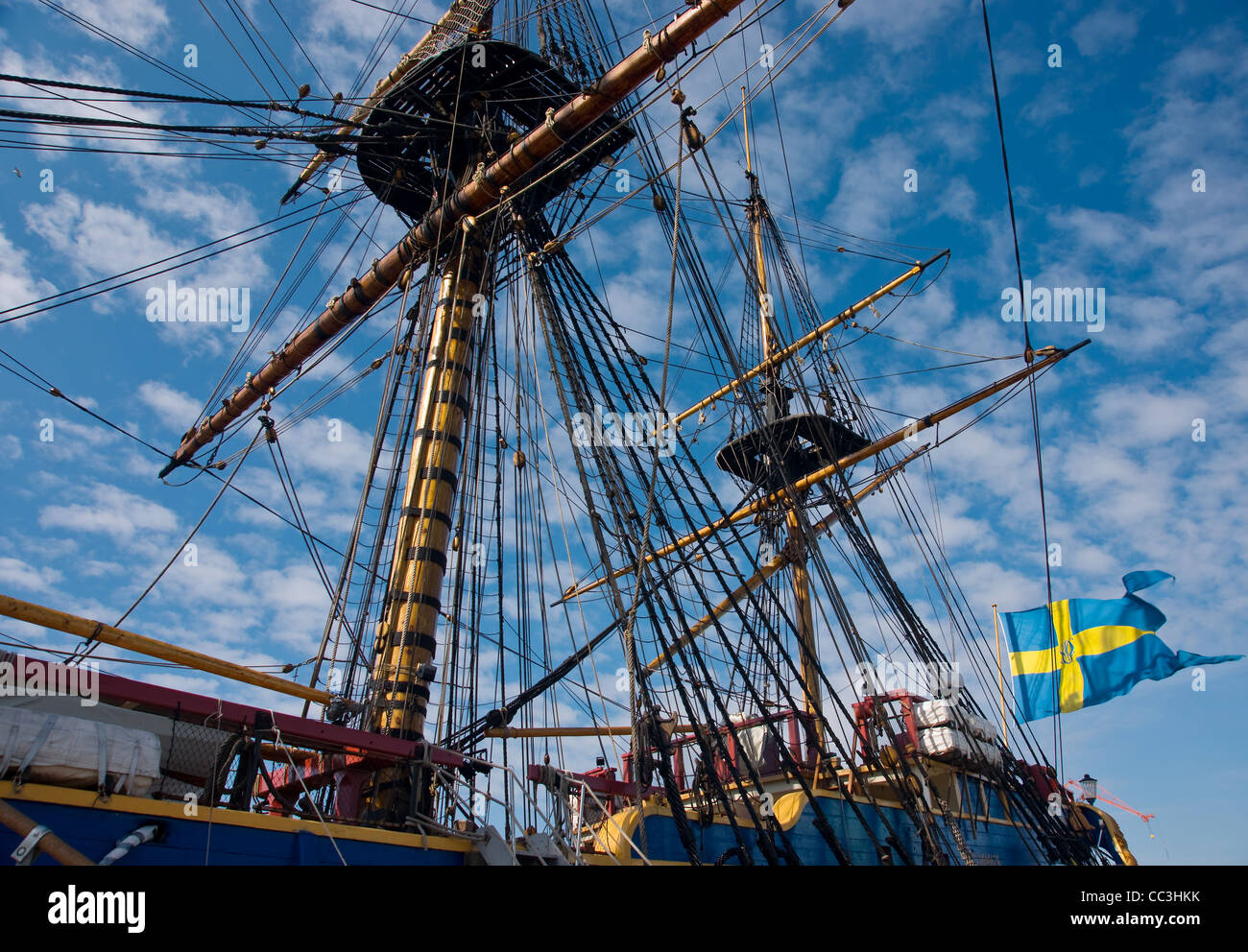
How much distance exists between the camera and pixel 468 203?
556 inches

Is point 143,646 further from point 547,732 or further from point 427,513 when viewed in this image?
point 547,732

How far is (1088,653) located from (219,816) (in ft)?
54.9

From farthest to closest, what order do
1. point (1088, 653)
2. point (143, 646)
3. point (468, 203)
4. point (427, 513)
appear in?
1. point (1088, 653)
2. point (468, 203)
3. point (427, 513)
4. point (143, 646)

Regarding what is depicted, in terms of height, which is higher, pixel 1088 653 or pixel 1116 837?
pixel 1088 653

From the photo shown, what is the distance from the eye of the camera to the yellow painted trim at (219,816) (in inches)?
195

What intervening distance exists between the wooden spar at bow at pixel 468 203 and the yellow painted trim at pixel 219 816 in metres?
9.51

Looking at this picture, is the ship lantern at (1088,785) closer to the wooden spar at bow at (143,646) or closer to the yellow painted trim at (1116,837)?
the yellow painted trim at (1116,837)

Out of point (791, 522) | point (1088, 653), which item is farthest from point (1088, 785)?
point (791, 522)

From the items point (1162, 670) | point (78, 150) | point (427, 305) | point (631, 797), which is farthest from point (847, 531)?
point (78, 150)

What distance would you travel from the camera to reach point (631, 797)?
40.9 ft

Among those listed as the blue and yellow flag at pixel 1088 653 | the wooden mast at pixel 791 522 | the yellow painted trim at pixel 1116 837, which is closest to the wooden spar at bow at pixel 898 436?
the wooden mast at pixel 791 522

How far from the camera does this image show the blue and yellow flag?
16172mm
